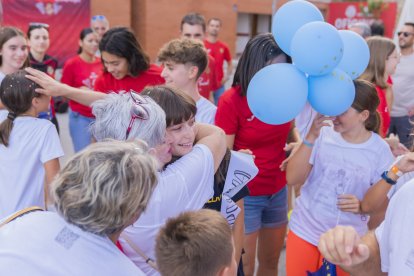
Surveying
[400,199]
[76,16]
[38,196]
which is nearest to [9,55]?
[38,196]

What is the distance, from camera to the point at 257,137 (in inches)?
101

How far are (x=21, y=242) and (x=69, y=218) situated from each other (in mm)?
132

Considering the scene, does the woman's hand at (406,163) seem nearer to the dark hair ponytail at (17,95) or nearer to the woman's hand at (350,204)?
the woman's hand at (350,204)

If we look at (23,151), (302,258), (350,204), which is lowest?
(302,258)

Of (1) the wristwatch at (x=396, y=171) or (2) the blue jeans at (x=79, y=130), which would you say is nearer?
(1) the wristwatch at (x=396, y=171)

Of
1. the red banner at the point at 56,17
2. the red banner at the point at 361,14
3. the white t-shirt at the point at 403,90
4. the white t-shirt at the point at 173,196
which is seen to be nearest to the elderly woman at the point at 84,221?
the white t-shirt at the point at 173,196

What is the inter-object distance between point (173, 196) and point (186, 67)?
1.55 metres

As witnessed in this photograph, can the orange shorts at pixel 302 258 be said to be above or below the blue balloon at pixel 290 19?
below

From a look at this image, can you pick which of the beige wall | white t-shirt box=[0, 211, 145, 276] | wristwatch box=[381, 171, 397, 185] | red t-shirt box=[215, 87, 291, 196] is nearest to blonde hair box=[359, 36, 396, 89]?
red t-shirt box=[215, 87, 291, 196]

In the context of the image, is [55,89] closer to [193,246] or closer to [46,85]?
[46,85]

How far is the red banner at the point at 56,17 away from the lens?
1172 centimetres

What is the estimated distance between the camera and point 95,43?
507cm

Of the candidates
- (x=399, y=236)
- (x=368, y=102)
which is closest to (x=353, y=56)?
(x=368, y=102)

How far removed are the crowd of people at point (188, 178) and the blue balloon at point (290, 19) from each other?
0.37 feet
